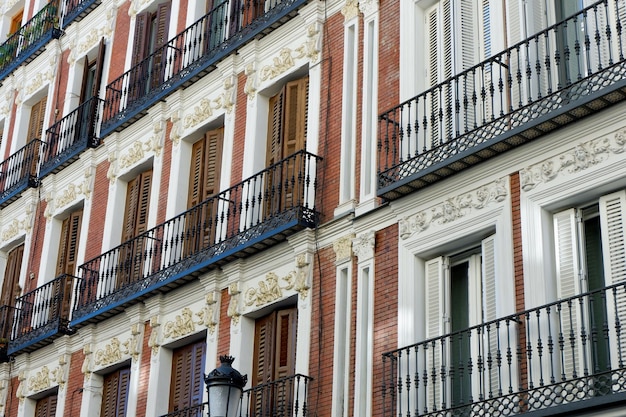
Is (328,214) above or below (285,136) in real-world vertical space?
below

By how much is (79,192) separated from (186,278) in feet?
18.8

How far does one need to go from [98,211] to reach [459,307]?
1019 centimetres

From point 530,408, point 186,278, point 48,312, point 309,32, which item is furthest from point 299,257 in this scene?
point 48,312

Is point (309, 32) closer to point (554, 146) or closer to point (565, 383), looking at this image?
point (554, 146)

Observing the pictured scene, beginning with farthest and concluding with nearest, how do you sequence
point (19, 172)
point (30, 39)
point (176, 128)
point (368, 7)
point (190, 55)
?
point (30, 39) < point (19, 172) < point (190, 55) < point (176, 128) < point (368, 7)

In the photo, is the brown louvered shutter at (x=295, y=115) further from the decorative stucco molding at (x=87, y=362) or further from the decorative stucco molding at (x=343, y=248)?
the decorative stucco molding at (x=87, y=362)

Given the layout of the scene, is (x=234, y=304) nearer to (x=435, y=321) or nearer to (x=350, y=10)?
(x=435, y=321)

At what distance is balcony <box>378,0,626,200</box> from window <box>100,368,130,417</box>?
6.93m

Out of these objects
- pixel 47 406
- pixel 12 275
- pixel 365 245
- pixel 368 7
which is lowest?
pixel 47 406

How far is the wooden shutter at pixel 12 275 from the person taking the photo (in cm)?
2659

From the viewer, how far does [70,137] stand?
2588 centimetres

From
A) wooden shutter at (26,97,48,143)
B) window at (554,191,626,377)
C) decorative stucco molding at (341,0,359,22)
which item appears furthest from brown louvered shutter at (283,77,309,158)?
wooden shutter at (26,97,48,143)

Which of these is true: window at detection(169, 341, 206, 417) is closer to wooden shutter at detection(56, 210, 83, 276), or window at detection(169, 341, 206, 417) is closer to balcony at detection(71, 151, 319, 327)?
balcony at detection(71, 151, 319, 327)

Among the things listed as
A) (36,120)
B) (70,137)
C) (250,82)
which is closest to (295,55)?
(250,82)
